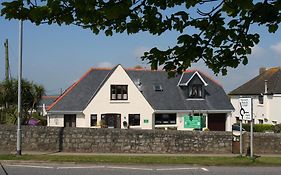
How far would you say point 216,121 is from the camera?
138 ft

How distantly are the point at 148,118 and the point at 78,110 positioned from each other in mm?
5994

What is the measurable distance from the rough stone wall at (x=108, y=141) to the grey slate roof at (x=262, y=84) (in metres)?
27.6

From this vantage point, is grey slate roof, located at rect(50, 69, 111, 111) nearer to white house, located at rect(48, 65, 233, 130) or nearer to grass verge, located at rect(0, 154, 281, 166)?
white house, located at rect(48, 65, 233, 130)

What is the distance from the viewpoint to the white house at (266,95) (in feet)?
157

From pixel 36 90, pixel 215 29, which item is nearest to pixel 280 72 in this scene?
pixel 36 90

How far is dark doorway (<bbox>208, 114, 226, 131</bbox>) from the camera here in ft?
137

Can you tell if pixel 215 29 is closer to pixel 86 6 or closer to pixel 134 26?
pixel 134 26

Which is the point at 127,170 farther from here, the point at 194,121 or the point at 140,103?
the point at 140,103

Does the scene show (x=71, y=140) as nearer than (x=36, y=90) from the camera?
Yes

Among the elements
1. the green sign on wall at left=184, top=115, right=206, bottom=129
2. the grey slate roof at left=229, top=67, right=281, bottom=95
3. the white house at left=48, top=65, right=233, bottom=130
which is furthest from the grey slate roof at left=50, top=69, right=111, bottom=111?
the grey slate roof at left=229, top=67, right=281, bottom=95

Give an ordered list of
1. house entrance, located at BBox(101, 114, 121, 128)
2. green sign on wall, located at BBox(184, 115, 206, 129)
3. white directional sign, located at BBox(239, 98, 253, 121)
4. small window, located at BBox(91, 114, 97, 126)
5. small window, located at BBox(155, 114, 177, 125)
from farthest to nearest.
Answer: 1. small window, located at BBox(155, 114, 177, 125)
2. house entrance, located at BBox(101, 114, 121, 128)
3. small window, located at BBox(91, 114, 97, 126)
4. green sign on wall, located at BBox(184, 115, 206, 129)
5. white directional sign, located at BBox(239, 98, 253, 121)

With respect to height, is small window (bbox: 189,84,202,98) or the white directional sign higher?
small window (bbox: 189,84,202,98)

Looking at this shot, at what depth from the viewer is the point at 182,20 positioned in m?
4.75

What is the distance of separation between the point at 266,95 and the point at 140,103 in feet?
54.6
